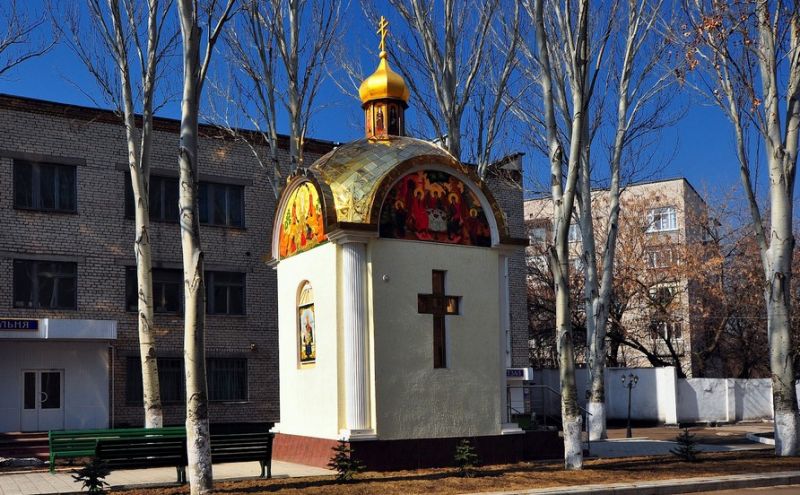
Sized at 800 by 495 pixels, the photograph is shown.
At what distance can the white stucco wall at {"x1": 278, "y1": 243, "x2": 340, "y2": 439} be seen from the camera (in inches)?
615

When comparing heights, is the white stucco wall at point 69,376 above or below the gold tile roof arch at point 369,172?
below

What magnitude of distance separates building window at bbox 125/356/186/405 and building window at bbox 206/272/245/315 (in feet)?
6.52

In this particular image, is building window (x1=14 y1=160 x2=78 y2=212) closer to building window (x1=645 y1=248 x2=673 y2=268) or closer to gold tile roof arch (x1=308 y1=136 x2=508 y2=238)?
gold tile roof arch (x1=308 y1=136 x2=508 y2=238)

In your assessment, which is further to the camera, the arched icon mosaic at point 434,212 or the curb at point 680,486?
the arched icon mosaic at point 434,212

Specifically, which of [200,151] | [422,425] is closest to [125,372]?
[200,151]

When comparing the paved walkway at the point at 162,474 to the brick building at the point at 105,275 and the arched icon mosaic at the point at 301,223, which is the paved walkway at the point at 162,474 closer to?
the arched icon mosaic at the point at 301,223

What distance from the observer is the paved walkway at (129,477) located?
13.6 metres

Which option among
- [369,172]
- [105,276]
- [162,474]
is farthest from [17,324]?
[369,172]

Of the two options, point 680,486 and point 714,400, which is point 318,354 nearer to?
point 680,486

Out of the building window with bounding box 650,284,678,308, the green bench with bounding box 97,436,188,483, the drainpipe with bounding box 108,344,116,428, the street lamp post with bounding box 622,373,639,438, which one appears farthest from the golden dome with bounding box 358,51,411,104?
the building window with bounding box 650,284,678,308

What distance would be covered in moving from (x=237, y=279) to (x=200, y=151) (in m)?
4.05

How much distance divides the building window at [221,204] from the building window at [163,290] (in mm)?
1980

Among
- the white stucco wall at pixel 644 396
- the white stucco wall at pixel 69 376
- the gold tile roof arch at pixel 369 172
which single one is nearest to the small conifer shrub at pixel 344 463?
the gold tile roof arch at pixel 369 172

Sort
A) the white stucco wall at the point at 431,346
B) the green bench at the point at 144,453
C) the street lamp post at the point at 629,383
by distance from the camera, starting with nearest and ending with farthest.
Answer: the green bench at the point at 144,453, the white stucco wall at the point at 431,346, the street lamp post at the point at 629,383
